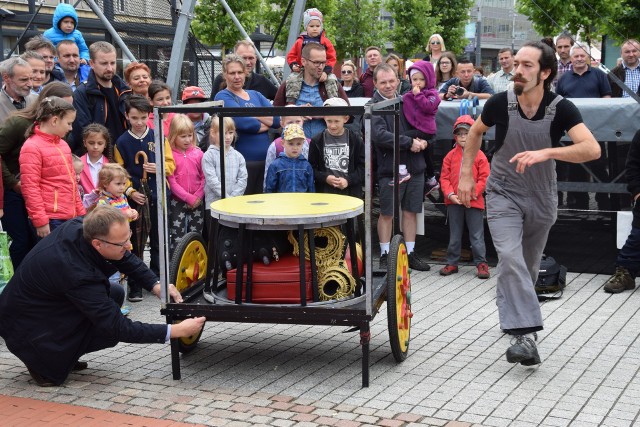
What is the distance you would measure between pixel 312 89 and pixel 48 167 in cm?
282

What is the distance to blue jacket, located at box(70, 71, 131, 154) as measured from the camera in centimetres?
775

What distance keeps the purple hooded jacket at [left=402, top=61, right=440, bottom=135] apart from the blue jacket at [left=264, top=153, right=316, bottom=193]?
1.85 metres

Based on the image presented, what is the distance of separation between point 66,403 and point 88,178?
2592mm

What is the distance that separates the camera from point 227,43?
2409 centimetres

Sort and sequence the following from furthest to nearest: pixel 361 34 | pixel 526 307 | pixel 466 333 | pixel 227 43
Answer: pixel 361 34 → pixel 227 43 → pixel 466 333 → pixel 526 307

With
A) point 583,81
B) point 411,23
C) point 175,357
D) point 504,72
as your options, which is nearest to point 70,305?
point 175,357

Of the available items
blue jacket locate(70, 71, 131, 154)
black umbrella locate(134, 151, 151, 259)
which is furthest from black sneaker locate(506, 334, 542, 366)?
blue jacket locate(70, 71, 131, 154)

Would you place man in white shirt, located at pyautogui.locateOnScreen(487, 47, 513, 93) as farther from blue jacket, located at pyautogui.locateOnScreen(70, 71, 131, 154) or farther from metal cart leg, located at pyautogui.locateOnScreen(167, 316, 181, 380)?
metal cart leg, located at pyautogui.locateOnScreen(167, 316, 181, 380)

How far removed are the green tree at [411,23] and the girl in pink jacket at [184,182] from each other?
2489 centimetres

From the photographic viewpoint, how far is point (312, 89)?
8.50 meters

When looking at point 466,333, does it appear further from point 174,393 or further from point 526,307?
point 174,393

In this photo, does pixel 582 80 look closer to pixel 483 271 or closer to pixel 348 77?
pixel 483 271

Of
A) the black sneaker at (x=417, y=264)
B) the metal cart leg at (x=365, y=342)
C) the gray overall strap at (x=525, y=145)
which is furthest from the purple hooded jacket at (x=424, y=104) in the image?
the metal cart leg at (x=365, y=342)

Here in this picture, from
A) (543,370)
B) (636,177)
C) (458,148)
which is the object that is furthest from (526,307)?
(458,148)
